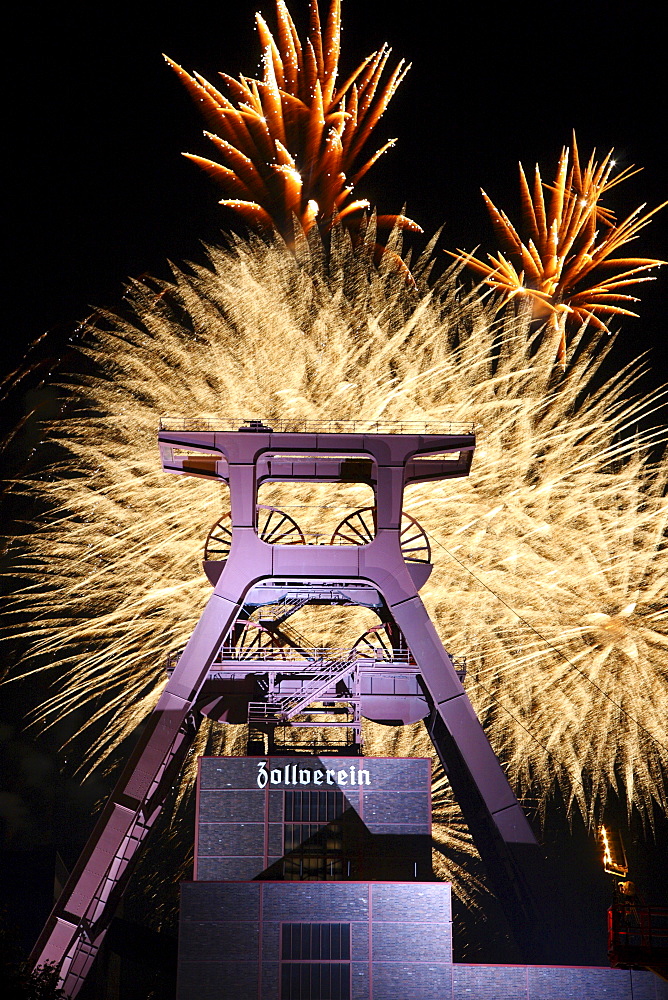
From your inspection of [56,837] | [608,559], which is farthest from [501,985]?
[56,837]

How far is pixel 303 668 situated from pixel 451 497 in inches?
369

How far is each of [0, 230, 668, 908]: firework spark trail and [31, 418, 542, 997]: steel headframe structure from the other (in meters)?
4.08

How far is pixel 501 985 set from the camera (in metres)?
25.3

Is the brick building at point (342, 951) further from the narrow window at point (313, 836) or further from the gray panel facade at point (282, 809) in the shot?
the gray panel facade at point (282, 809)

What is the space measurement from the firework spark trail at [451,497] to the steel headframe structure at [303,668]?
4083 millimetres

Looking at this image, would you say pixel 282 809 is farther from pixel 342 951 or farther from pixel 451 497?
pixel 451 497

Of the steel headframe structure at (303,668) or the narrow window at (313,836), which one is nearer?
the narrow window at (313,836)

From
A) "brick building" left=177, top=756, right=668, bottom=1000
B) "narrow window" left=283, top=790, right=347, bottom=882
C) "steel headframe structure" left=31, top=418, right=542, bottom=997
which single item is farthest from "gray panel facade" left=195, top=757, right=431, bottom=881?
"steel headframe structure" left=31, top=418, right=542, bottom=997

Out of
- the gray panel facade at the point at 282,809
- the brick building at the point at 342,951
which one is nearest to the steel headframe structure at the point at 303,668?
the gray panel facade at the point at 282,809

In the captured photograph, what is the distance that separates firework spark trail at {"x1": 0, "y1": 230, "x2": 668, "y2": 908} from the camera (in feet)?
109

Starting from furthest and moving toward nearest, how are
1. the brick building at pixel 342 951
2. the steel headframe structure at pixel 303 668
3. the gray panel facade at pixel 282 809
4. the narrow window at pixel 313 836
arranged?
the steel headframe structure at pixel 303 668 → the gray panel facade at pixel 282 809 → the narrow window at pixel 313 836 → the brick building at pixel 342 951

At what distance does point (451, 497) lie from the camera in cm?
3631

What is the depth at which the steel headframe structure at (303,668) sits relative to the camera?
27594mm

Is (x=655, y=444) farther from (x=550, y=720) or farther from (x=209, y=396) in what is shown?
(x=209, y=396)
